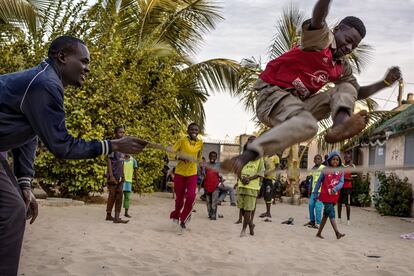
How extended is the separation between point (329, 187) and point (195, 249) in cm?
312

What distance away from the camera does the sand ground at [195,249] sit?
6.39m

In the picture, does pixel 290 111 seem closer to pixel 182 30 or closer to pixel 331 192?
pixel 331 192

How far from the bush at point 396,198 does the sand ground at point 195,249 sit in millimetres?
4872

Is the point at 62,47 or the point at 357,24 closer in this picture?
the point at 62,47

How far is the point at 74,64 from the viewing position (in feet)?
11.6

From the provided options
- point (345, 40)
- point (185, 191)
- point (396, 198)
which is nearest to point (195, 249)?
point (185, 191)

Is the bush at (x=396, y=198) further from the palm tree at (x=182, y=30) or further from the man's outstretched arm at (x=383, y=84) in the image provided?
the man's outstretched arm at (x=383, y=84)

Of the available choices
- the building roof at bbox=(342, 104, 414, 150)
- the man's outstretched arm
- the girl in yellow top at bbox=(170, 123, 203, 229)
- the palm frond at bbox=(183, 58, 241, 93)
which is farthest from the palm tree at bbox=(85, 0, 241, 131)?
the man's outstretched arm

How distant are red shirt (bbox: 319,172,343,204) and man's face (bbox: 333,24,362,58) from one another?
6.11 meters

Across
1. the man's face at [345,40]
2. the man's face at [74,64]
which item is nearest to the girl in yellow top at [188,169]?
the man's face at [345,40]

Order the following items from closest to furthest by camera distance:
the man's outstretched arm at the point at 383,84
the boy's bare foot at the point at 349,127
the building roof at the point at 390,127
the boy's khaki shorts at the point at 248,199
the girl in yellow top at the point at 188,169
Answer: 1. the boy's bare foot at the point at 349,127
2. the man's outstretched arm at the point at 383,84
3. the girl in yellow top at the point at 188,169
4. the boy's khaki shorts at the point at 248,199
5. the building roof at the point at 390,127

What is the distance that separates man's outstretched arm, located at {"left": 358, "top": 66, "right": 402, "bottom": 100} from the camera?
4.45 m

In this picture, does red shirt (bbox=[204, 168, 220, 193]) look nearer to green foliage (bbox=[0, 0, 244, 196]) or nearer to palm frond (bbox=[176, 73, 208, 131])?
green foliage (bbox=[0, 0, 244, 196])

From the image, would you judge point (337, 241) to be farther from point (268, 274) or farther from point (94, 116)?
point (94, 116)
